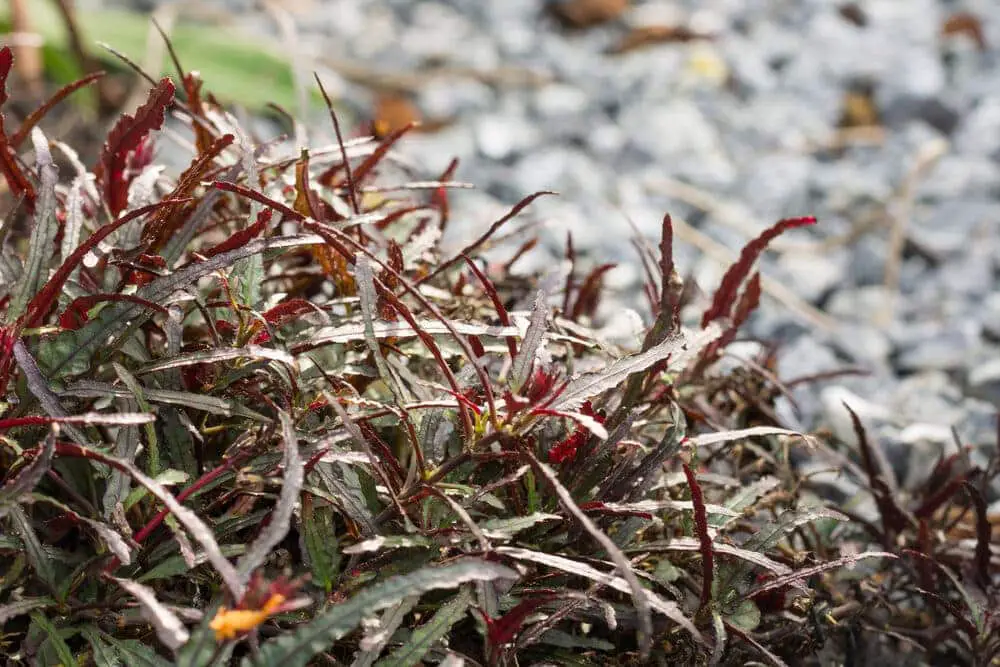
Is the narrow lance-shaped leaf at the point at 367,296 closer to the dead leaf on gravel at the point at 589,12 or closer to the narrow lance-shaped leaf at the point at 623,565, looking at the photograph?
the narrow lance-shaped leaf at the point at 623,565

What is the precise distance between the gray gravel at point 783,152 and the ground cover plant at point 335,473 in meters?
0.64

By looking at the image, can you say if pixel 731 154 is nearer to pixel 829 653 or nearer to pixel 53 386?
pixel 829 653

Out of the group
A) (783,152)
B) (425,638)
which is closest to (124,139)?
(425,638)

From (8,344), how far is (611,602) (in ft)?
1.74

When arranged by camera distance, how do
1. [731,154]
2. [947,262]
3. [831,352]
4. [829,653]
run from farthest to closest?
1. [731,154]
2. [947,262]
3. [831,352]
4. [829,653]

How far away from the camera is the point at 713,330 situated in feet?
3.14

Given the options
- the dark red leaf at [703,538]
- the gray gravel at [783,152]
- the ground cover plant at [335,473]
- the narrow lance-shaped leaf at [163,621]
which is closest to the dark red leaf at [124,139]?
the ground cover plant at [335,473]

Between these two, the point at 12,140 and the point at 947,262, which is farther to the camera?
the point at 947,262

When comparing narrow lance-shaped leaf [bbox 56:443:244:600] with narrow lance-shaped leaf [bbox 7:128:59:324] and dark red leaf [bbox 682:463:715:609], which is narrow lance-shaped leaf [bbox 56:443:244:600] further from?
dark red leaf [bbox 682:463:715:609]

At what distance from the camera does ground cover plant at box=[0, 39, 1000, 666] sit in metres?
0.77

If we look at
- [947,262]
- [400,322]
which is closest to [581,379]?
[400,322]

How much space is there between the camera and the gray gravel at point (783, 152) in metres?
1.92

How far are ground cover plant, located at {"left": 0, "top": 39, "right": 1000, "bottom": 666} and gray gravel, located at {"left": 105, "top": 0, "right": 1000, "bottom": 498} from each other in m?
0.64

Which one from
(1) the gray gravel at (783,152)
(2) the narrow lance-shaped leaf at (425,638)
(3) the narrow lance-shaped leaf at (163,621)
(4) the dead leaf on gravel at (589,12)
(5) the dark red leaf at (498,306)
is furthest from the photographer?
(4) the dead leaf on gravel at (589,12)
